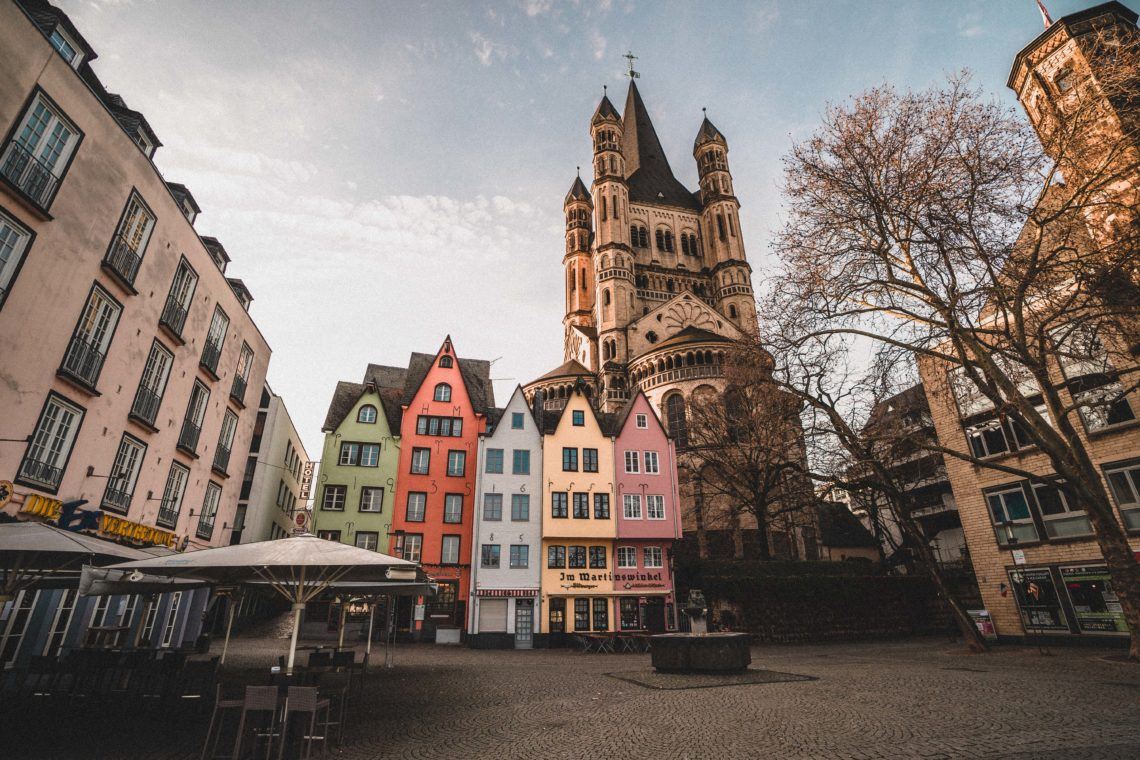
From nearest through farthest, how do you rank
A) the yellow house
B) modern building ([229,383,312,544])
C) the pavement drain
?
the pavement drain < the yellow house < modern building ([229,383,312,544])

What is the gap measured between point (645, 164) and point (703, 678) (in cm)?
7697

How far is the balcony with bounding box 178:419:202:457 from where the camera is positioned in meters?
17.9

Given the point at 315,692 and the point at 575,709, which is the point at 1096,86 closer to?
the point at 575,709

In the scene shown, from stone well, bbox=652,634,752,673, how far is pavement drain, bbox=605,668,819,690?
8.5 inches

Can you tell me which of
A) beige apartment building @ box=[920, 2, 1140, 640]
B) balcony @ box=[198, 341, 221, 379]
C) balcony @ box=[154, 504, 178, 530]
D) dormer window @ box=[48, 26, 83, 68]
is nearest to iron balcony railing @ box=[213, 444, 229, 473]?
balcony @ box=[154, 504, 178, 530]

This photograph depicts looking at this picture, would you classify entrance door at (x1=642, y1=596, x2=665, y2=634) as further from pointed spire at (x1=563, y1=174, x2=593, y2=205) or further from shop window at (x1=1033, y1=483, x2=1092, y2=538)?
pointed spire at (x1=563, y1=174, x2=593, y2=205)

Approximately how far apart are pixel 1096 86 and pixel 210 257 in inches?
999

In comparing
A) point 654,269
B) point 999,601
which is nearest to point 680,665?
point 999,601

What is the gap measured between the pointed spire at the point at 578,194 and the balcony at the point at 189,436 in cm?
5925

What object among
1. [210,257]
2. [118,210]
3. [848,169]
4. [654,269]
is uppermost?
[654,269]

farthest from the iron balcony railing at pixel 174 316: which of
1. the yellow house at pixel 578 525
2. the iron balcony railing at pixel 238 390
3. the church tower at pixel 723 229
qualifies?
the church tower at pixel 723 229

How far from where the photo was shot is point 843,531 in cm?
4847

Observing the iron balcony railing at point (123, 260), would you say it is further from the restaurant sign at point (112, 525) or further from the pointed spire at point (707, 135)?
the pointed spire at point (707, 135)

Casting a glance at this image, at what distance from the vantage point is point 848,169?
45.3ft
